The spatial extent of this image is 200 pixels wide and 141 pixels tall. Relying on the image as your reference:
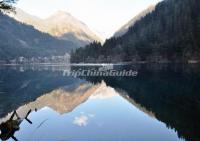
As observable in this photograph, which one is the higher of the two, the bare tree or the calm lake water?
the bare tree

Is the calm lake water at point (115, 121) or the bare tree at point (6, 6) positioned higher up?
the bare tree at point (6, 6)

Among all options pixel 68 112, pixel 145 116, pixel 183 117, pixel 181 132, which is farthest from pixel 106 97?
pixel 181 132

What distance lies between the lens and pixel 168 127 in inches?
1756

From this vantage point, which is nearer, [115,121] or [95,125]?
[95,125]

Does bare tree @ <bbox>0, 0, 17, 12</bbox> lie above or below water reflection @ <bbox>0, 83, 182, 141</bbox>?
above

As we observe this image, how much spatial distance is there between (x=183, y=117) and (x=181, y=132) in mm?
9250

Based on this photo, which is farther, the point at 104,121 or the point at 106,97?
the point at 106,97

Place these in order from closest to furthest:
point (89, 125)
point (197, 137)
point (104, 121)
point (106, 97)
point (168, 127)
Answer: point (197, 137), point (168, 127), point (89, 125), point (104, 121), point (106, 97)

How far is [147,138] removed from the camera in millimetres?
39000

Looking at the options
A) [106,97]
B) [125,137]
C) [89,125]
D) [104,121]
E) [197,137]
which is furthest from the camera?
[106,97]

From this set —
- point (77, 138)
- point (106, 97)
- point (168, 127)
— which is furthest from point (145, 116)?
point (106, 97)

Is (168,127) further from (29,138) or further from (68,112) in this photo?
(68,112)

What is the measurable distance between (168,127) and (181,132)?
3.67 m

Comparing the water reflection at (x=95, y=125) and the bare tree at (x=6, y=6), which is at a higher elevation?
the bare tree at (x=6, y=6)
